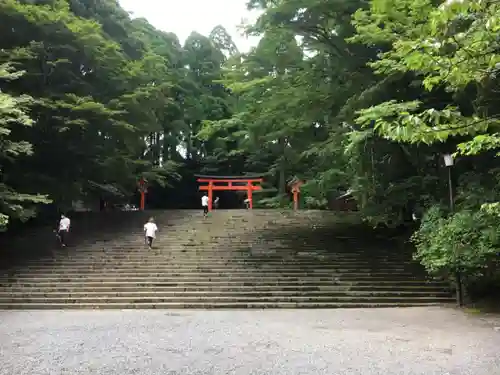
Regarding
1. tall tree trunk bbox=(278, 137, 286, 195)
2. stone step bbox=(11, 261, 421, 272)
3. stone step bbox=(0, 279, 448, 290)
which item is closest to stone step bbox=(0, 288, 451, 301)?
stone step bbox=(0, 279, 448, 290)

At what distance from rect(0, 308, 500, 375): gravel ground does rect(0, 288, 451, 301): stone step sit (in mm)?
1549

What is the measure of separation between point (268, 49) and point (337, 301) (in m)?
7.97

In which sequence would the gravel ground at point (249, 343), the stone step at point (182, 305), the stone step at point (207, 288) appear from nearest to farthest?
the gravel ground at point (249, 343) < the stone step at point (182, 305) < the stone step at point (207, 288)

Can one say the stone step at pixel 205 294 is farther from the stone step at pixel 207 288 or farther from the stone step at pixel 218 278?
the stone step at pixel 218 278

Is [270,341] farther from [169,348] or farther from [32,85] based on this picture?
[32,85]

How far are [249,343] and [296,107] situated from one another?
9.31 meters

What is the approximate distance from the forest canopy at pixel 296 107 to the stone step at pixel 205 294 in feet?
4.33

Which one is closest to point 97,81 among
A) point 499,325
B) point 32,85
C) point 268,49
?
point 32,85

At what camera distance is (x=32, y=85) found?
16094 millimetres

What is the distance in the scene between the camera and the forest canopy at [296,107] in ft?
32.3

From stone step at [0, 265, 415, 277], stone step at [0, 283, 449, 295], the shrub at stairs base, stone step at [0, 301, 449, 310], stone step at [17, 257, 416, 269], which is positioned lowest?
stone step at [0, 301, 449, 310]

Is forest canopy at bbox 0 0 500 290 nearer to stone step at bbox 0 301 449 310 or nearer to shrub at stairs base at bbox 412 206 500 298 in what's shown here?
shrub at stairs base at bbox 412 206 500 298

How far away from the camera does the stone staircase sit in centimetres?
1074

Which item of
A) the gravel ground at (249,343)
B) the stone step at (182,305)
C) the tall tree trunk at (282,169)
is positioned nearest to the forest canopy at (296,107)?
the gravel ground at (249,343)
